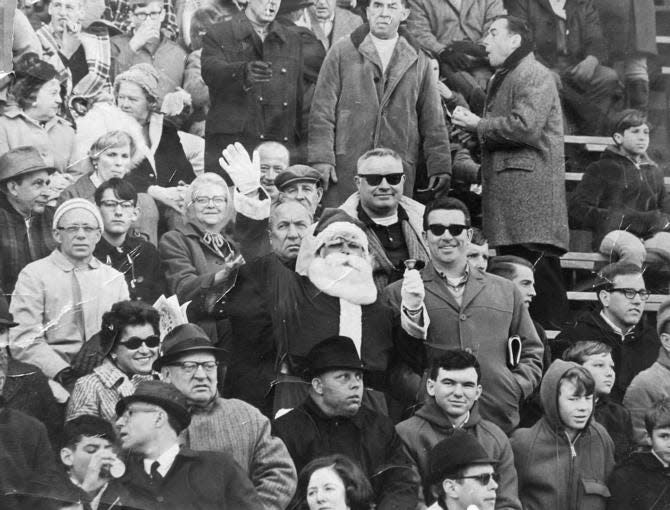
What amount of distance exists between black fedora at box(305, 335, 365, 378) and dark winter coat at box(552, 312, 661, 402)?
1.36 metres

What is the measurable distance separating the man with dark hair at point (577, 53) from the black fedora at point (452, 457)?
3045 mm

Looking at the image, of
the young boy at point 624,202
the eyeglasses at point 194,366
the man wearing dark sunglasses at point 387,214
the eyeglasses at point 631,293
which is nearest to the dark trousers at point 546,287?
the eyeglasses at point 631,293

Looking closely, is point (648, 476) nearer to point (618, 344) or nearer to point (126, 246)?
point (618, 344)

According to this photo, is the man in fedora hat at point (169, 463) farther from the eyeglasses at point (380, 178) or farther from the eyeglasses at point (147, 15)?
the eyeglasses at point (147, 15)

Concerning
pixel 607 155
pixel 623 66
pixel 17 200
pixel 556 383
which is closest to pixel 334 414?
pixel 556 383

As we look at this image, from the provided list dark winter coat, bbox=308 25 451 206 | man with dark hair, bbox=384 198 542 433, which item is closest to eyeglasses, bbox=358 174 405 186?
man with dark hair, bbox=384 198 542 433

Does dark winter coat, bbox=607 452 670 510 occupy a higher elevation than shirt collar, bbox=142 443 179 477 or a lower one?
lower

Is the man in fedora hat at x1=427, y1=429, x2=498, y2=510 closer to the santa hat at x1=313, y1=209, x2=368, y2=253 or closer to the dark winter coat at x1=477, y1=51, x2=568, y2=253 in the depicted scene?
the santa hat at x1=313, y1=209, x2=368, y2=253

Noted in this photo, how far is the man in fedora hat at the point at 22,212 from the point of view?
30.6 feet

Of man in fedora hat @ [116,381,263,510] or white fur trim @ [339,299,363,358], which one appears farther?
white fur trim @ [339,299,363,358]

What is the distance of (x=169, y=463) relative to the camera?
8609 mm

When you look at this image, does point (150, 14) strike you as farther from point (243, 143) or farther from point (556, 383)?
point (556, 383)

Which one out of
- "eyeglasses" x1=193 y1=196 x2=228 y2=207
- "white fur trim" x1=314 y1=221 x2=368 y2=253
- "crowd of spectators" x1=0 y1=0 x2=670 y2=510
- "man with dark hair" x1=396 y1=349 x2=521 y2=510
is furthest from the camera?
"eyeglasses" x1=193 y1=196 x2=228 y2=207

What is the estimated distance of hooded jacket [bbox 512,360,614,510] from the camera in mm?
9211
